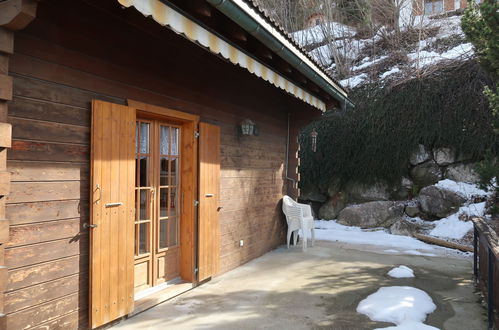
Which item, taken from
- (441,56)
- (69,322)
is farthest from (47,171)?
(441,56)

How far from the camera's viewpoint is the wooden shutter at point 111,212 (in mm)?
2707

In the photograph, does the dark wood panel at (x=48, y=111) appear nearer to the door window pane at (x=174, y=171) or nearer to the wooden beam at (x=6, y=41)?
the wooden beam at (x=6, y=41)

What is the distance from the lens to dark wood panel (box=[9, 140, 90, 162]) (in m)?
2.24

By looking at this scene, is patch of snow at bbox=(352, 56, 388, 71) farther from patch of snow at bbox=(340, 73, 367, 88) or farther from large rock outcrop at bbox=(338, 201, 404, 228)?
large rock outcrop at bbox=(338, 201, 404, 228)

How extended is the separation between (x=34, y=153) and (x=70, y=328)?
1277 millimetres

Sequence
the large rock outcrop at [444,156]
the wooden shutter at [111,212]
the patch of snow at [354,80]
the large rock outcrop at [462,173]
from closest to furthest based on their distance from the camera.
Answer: the wooden shutter at [111,212] → the large rock outcrop at [462,173] → the large rock outcrop at [444,156] → the patch of snow at [354,80]

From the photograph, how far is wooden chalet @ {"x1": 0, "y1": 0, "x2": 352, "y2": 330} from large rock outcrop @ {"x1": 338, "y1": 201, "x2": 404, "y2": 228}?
4385 mm

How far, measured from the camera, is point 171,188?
3.85m

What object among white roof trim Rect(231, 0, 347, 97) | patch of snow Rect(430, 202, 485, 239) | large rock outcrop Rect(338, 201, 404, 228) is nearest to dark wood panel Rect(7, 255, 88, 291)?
white roof trim Rect(231, 0, 347, 97)

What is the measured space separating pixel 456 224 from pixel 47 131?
7180 millimetres

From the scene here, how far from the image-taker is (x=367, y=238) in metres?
7.12

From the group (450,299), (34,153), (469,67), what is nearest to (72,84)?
(34,153)

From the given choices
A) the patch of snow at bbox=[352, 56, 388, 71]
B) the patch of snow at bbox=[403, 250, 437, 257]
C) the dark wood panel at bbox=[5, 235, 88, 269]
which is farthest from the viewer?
the patch of snow at bbox=[352, 56, 388, 71]

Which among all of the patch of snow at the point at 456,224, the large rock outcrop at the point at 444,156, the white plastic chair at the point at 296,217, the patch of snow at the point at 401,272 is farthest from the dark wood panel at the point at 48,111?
the large rock outcrop at the point at 444,156
